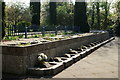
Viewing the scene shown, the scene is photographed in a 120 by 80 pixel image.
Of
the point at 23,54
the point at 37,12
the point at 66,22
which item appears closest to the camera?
the point at 23,54

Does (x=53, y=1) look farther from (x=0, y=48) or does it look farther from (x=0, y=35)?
(x=0, y=48)

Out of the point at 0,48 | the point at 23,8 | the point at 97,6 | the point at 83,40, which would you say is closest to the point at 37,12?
the point at 23,8

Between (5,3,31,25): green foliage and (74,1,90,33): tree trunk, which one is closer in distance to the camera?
(74,1,90,33): tree trunk

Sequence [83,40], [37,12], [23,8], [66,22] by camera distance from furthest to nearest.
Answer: [66,22] < [23,8] < [37,12] < [83,40]

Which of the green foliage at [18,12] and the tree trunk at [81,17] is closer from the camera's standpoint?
the tree trunk at [81,17]

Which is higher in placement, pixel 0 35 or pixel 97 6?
pixel 97 6

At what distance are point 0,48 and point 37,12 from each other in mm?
21538

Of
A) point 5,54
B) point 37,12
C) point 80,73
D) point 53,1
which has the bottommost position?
point 80,73

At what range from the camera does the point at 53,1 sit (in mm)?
34719

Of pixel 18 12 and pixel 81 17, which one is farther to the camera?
pixel 18 12

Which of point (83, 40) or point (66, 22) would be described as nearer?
point (83, 40)

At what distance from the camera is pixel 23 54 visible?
20.5 ft

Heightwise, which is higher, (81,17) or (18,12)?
(18,12)

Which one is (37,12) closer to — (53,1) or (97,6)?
(53,1)
